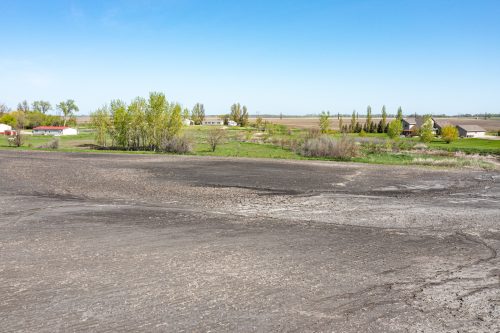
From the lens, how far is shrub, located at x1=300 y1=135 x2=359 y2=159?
41000mm

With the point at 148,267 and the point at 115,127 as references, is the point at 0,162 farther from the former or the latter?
the point at 148,267

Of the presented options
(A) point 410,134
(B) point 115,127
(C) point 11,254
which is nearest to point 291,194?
(C) point 11,254

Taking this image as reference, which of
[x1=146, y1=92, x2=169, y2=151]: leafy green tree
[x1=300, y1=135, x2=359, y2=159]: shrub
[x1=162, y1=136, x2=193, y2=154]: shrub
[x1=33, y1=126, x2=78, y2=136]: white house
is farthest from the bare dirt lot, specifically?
[x1=33, y1=126, x2=78, y2=136]: white house

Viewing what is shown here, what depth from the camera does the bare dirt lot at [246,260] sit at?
6820mm

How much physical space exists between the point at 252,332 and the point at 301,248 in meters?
4.59

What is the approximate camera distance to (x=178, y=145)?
45.2 m

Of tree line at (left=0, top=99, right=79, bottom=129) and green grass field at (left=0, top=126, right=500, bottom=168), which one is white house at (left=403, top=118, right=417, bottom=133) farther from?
tree line at (left=0, top=99, right=79, bottom=129)

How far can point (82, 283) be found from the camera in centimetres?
807

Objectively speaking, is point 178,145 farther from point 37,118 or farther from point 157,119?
point 37,118

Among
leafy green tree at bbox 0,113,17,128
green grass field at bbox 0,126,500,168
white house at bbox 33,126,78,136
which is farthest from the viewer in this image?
leafy green tree at bbox 0,113,17,128

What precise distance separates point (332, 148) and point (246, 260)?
33393 millimetres

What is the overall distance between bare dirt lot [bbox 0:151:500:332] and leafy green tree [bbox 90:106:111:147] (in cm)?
3401

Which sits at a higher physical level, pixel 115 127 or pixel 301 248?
pixel 115 127

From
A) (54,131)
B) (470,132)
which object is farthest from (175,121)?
(470,132)
